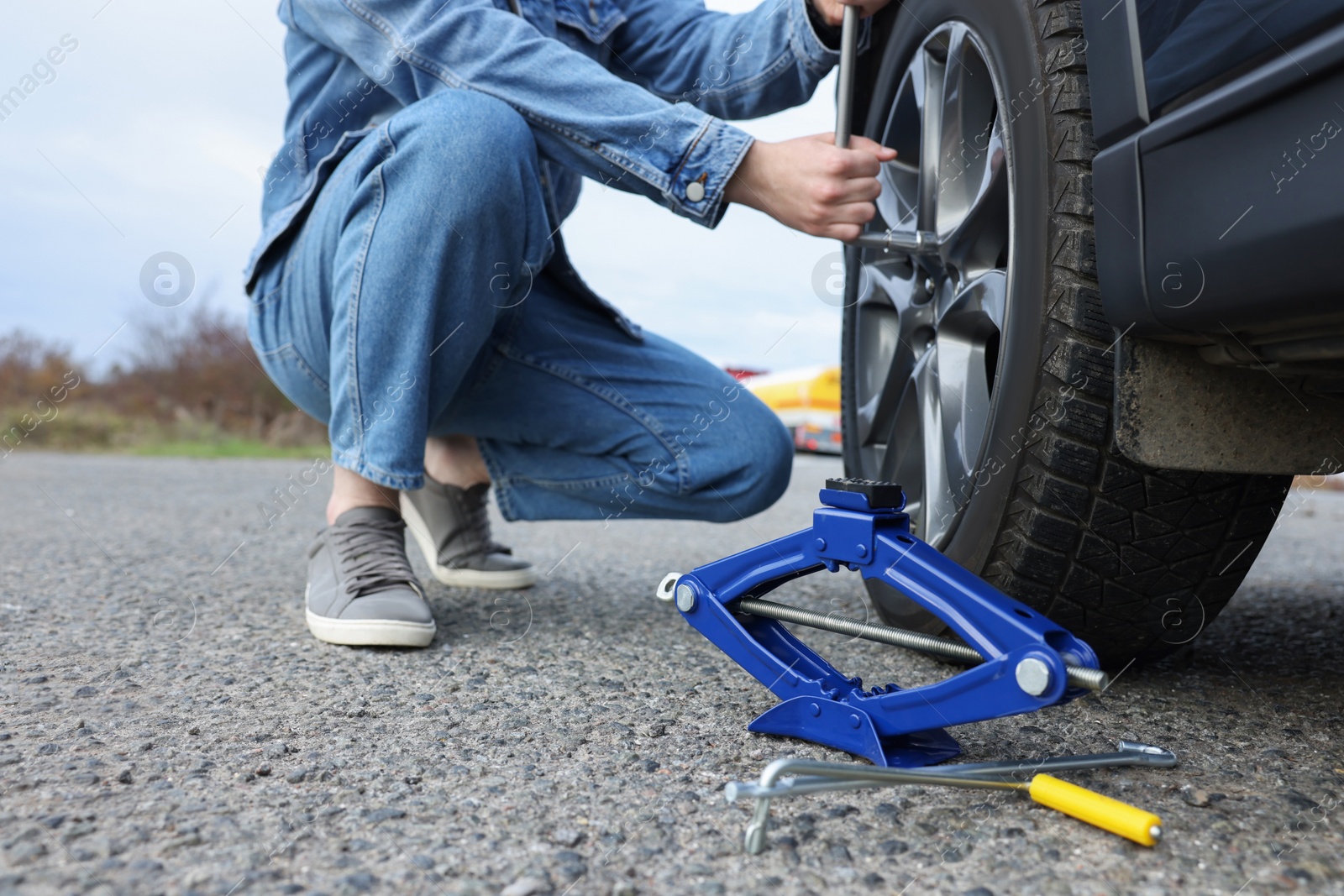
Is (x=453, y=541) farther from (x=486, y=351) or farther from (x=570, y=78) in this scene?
(x=570, y=78)

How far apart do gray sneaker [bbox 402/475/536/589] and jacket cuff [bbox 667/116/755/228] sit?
0.92 meters

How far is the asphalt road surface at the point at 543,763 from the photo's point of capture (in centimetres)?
78

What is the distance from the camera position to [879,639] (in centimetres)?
110

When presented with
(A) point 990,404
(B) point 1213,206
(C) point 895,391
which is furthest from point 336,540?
(B) point 1213,206

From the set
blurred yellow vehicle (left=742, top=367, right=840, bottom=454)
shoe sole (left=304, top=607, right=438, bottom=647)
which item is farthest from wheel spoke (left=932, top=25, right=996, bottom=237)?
blurred yellow vehicle (left=742, top=367, right=840, bottom=454)

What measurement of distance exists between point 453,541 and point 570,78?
1017 millimetres

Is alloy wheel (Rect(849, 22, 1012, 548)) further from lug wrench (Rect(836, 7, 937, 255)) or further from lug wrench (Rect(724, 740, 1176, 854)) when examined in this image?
lug wrench (Rect(724, 740, 1176, 854))

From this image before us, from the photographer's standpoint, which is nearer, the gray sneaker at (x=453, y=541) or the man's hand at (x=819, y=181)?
the man's hand at (x=819, y=181)

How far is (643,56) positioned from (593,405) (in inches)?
30.1

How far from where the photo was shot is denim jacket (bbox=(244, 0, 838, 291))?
4.79 ft

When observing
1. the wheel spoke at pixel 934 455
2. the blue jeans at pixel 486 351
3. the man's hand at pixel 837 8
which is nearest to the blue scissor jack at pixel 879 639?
the wheel spoke at pixel 934 455

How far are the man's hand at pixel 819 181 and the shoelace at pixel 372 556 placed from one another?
33.7 inches

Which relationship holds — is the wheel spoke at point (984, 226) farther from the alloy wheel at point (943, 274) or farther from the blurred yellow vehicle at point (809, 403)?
the blurred yellow vehicle at point (809, 403)

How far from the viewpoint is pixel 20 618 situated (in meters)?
1.69
